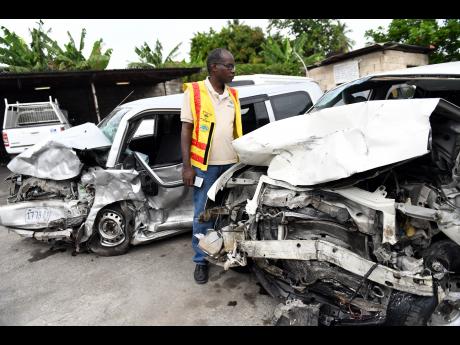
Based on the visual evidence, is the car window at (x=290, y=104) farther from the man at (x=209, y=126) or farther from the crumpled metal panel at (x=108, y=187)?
the crumpled metal panel at (x=108, y=187)

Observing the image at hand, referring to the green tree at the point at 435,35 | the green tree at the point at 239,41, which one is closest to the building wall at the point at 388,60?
the green tree at the point at 435,35

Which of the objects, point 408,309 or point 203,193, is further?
point 203,193

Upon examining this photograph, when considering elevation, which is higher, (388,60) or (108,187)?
(388,60)

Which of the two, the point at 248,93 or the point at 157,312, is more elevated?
Result: the point at 248,93

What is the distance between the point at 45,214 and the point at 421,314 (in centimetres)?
354

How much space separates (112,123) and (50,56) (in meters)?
15.7

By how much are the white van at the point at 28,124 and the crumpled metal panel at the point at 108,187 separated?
6115 mm

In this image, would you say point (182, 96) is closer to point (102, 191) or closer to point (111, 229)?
point (102, 191)

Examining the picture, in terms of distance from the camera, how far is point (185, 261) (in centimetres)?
359

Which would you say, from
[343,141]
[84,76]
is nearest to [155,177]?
[343,141]

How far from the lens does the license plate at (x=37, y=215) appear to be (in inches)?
144

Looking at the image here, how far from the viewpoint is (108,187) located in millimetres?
3672
